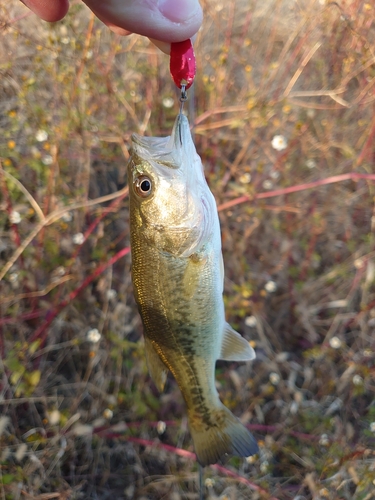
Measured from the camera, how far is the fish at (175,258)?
1.61 meters

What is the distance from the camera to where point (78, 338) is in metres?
3.00

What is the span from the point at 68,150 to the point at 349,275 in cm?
274

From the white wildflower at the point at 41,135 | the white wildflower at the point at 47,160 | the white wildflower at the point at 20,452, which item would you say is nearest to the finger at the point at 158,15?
the white wildflower at the point at 41,135

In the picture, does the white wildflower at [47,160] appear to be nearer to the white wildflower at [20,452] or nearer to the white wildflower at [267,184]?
the white wildflower at [267,184]

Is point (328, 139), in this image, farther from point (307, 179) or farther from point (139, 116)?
point (139, 116)

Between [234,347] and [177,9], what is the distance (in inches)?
58.5

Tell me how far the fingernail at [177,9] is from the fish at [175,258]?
45cm

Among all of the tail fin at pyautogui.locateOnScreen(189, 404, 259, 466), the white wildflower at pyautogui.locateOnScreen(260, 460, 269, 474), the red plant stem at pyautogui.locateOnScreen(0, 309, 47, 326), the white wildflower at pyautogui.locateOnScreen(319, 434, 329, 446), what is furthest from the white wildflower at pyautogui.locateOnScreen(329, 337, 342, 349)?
the red plant stem at pyautogui.locateOnScreen(0, 309, 47, 326)

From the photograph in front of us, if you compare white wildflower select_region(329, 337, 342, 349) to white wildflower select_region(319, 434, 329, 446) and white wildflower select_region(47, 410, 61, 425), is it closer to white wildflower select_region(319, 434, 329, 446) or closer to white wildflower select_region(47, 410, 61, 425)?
white wildflower select_region(319, 434, 329, 446)

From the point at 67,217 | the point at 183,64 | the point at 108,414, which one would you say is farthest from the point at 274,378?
the point at 183,64

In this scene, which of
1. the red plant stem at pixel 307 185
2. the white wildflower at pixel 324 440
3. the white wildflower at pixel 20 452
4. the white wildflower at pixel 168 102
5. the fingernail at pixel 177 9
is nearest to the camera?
the fingernail at pixel 177 9

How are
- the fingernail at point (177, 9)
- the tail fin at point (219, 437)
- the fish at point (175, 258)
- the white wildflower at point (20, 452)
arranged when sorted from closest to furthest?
the fingernail at point (177, 9)
the fish at point (175, 258)
the tail fin at point (219, 437)
the white wildflower at point (20, 452)

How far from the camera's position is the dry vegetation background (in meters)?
2.58

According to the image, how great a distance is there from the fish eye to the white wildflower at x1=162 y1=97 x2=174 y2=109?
203 centimetres
